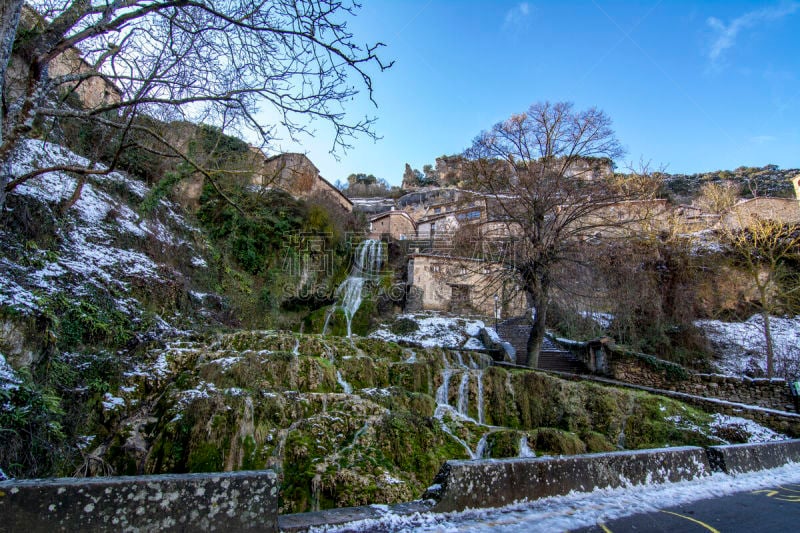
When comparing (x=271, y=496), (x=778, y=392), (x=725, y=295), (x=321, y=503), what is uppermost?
(x=725, y=295)

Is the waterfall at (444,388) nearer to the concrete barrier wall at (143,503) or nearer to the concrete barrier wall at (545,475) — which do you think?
the concrete barrier wall at (545,475)

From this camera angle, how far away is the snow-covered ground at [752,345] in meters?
16.4

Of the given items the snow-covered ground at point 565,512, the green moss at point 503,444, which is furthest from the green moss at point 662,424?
the snow-covered ground at point 565,512

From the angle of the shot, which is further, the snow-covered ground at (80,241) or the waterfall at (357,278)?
the waterfall at (357,278)

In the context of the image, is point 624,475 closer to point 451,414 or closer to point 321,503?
point 321,503

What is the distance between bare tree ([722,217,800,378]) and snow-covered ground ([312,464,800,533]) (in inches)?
702

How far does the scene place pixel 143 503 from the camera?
2.05m

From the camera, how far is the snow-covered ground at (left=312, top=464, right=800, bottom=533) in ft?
8.20

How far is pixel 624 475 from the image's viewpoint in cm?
364

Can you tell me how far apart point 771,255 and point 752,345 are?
4322 mm

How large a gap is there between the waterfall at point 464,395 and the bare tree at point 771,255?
1499 centimetres

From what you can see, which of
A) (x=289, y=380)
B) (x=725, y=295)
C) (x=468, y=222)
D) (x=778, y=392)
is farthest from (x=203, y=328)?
(x=725, y=295)

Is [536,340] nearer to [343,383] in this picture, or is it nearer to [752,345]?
[343,383]

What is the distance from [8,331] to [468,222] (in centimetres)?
1265
